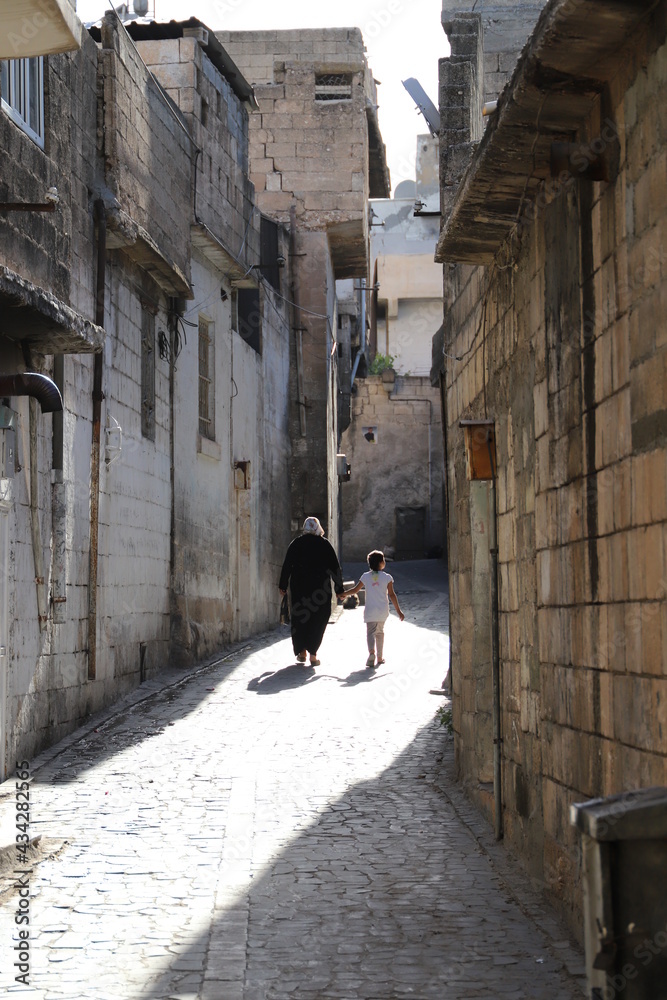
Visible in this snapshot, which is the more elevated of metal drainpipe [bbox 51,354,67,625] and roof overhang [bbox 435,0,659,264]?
roof overhang [bbox 435,0,659,264]

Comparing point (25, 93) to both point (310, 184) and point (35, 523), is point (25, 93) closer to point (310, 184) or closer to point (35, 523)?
point (35, 523)

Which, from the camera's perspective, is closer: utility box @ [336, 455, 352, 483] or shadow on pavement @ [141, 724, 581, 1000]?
shadow on pavement @ [141, 724, 581, 1000]

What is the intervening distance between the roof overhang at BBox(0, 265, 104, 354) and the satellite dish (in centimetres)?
412

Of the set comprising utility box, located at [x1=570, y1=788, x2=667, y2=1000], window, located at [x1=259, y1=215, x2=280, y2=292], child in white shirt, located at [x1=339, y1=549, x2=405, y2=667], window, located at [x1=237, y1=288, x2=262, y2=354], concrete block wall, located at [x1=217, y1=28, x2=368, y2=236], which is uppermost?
concrete block wall, located at [x1=217, y1=28, x2=368, y2=236]

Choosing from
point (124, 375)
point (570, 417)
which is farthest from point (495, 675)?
point (124, 375)

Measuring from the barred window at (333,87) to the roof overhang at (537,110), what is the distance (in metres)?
16.0

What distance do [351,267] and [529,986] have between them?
68.9 ft

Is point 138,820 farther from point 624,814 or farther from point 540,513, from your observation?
point 624,814

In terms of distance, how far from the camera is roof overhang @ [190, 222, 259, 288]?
14078 mm

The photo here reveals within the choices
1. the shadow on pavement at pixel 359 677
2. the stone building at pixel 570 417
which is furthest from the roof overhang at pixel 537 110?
the shadow on pavement at pixel 359 677

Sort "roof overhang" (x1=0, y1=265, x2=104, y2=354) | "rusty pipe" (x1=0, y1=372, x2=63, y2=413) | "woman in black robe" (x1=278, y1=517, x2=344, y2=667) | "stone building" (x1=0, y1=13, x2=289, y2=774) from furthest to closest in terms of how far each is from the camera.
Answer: "woman in black robe" (x1=278, y1=517, x2=344, y2=667) → "stone building" (x1=0, y1=13, x2=289, y2=774) → "rusty pipe" (x1=0, y1=372, x2=63, y2=413) → "roof overhang" (x1=0, y1=265, x2=104, y2=354)

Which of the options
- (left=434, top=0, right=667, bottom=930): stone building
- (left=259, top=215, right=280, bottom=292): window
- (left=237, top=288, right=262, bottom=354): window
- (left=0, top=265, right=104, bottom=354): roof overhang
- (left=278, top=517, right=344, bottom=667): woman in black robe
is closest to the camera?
(left=434, top=0, right=667, bottom=930): stone building

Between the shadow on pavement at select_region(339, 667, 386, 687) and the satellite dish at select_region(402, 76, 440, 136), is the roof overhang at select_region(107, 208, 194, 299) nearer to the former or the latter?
the satellite dish at select_region(402, 76, 440, 136)

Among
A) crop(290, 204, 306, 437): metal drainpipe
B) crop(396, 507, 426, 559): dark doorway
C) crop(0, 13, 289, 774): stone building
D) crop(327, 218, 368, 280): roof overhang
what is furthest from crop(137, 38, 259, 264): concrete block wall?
crop(396, 507, 426, 559): dark doorway
